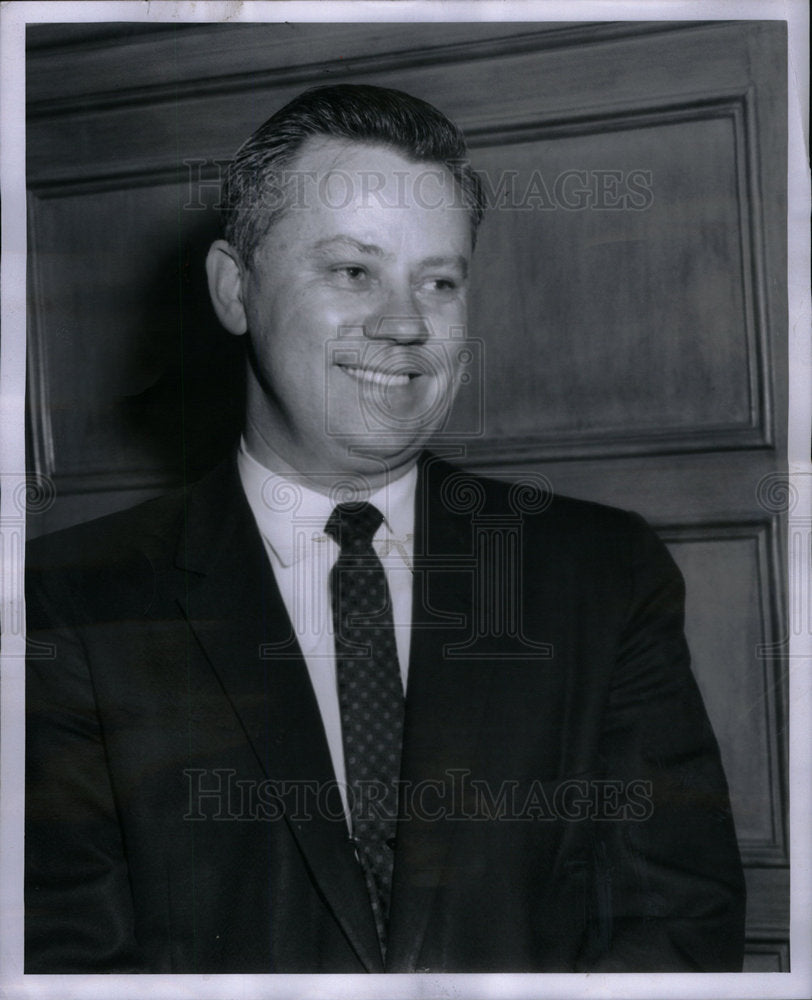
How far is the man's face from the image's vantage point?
146 centimetres

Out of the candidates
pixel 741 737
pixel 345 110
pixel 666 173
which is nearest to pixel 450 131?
pixel 345 110

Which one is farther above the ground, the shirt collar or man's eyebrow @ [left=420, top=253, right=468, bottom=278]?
man's eyebrow @ [left=420, top=253, right=468, bottom=278]

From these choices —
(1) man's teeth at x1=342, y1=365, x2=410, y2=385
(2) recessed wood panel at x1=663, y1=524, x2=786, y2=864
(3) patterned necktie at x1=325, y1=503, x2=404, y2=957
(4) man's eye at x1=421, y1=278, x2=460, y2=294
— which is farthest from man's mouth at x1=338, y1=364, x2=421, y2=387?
(2) recessed wood panel at x1=663, y1=524, x2=786, y2=864

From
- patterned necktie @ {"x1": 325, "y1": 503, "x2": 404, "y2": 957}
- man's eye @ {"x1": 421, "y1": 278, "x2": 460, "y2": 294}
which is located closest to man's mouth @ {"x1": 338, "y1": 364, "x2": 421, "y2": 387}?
man's eye @ {"x1": 421, "y1": 278, "x2": 460, "y2": 294}

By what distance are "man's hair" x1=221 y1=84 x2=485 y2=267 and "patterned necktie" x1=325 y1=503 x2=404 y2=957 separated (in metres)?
0.42

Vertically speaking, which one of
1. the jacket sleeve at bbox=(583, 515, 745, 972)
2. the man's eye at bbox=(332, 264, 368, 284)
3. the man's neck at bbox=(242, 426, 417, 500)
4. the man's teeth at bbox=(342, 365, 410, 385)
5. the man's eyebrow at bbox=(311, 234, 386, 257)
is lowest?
the jacket sleeve at bbox=(583, 515, 745, 972)

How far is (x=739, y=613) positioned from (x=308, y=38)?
90 centimetres

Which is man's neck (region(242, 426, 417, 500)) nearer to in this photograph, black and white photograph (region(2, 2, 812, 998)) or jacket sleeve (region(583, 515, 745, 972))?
black and white photograph (region(2, 2, 812, 998))

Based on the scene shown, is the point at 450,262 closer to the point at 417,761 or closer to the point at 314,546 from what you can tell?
the point at 314,546

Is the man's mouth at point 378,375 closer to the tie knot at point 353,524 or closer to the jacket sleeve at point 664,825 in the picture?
the tie knot at point 353,524

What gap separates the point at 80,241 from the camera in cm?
153

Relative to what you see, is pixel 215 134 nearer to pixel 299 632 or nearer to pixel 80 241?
pixel 80 241

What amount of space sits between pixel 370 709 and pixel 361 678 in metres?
0.04

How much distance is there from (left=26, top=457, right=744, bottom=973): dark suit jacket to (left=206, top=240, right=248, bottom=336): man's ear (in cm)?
20
